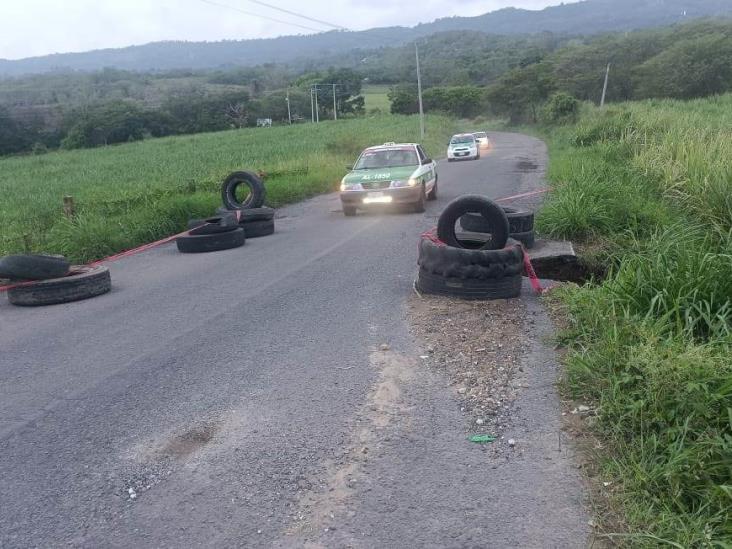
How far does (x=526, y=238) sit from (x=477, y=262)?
265 cm

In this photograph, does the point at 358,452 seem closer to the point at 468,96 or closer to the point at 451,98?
the point at 451,98

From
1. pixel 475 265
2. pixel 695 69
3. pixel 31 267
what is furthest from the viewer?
pixel 695 69

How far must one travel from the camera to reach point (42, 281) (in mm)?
8523

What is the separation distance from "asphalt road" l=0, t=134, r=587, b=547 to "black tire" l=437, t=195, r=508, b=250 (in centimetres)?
87

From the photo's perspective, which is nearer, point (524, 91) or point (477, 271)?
point (477, 271)

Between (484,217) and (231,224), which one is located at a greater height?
(484,217)

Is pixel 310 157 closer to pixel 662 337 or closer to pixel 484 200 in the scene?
pixel 484 200

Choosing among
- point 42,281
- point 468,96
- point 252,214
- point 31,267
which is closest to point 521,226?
point 252,214

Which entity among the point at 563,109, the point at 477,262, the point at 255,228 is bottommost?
the point at 255,228

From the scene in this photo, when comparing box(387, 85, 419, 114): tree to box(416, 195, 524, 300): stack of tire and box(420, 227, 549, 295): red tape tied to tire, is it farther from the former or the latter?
box(416, 195, 524, 300): stack of tire

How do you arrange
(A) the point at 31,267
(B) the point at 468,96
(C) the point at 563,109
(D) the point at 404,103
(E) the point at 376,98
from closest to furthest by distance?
(A) the point at 31,267 < (C) the point at 563,109 < (D) the point at 404,103 < (B) the point at 468,96 < (E) the point at 376,98

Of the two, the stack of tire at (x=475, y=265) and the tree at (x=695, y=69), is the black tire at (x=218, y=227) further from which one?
the tree at (x=695, y=69)

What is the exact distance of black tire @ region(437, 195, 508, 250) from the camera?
24.2 ft

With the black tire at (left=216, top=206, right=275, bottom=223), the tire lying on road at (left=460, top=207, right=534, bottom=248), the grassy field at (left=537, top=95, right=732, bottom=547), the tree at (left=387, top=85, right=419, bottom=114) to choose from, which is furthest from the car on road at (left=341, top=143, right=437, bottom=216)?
the tree at (left=387, top=85, right=419, bottom=114)
